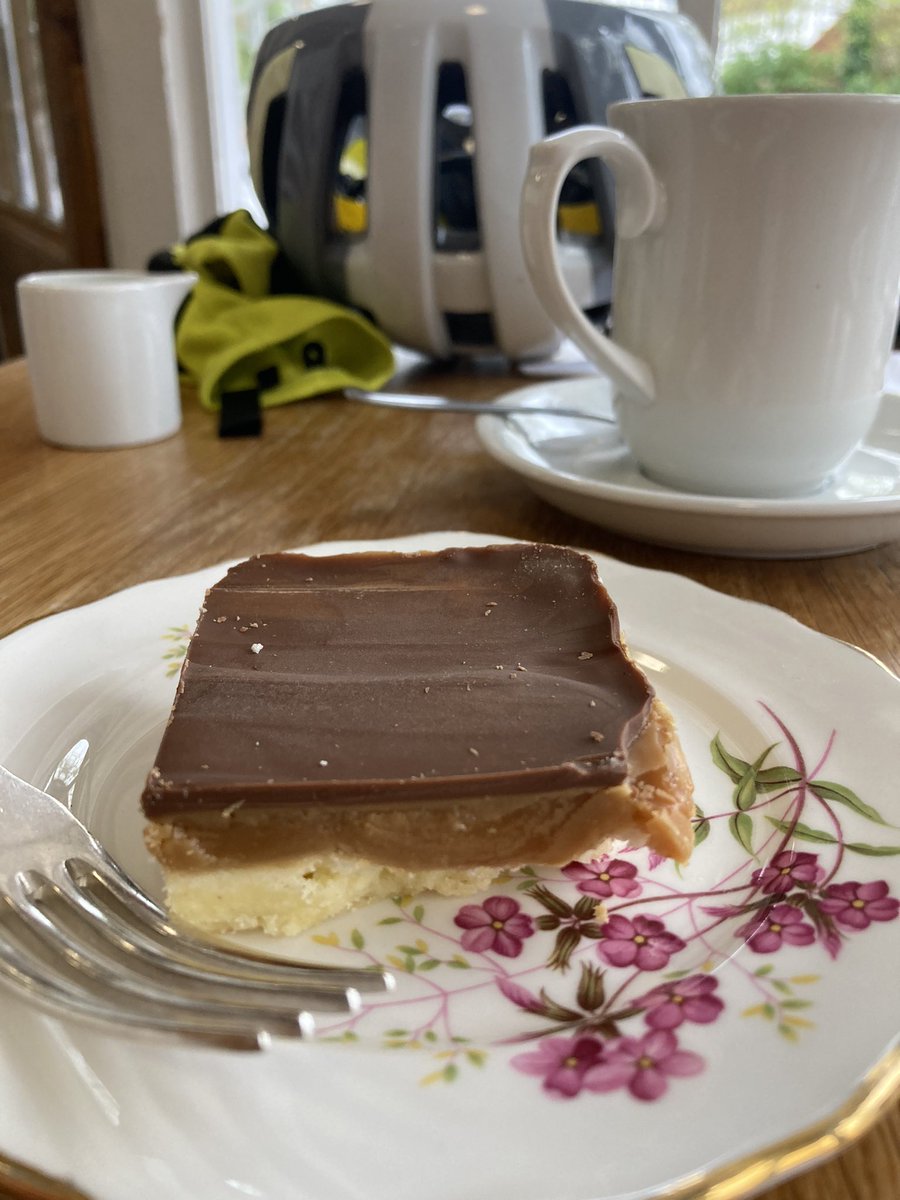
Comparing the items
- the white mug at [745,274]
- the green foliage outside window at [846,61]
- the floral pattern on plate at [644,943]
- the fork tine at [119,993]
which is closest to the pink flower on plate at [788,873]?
the floral pattern on plate at [644,943]

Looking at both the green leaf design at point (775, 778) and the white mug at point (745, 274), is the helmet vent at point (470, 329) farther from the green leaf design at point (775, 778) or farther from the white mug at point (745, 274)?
the green leaf design at point (775, 778)

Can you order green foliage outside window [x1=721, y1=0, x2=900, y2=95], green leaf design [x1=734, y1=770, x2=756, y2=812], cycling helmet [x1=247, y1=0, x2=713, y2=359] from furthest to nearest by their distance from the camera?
green foliage outside window [x1=721, y1=0, x2=900, y2=95] < cycling helmet [x1=247, y1=0, x2=713, y2=359] < green leaf design [x1=734, y1=770, x2=756, y2=812]

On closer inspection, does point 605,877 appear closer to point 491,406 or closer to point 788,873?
point 788,873

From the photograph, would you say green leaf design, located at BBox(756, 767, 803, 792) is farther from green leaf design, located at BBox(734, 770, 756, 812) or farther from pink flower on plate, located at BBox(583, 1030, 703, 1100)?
pink flower on plate, located at BBox(583, 1030, 703, 1100)

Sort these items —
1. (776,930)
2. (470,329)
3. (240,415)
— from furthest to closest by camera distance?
(470,329) < (240,415) < (776,930)

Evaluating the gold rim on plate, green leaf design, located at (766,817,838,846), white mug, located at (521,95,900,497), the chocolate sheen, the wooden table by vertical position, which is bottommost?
the wooden table

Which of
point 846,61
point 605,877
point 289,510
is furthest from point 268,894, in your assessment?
point 846,61

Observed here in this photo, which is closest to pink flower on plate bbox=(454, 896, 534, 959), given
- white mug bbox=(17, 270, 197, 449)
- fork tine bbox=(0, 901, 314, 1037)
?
fork tine bbox=(0, 901, 314, 1037)
